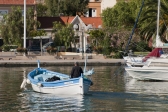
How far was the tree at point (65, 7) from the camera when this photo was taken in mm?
106875

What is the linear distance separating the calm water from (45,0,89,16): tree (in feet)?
218

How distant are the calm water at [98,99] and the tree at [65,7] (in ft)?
218

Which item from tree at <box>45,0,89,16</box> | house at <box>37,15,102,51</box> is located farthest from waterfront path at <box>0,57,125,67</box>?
tree at <box>45,0,89,16</box>

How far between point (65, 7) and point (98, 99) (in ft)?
253

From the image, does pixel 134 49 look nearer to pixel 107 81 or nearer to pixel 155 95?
pixel 107 81

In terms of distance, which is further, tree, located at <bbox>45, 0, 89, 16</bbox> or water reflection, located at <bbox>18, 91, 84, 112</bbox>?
tree, located at <bbox>45, 0, 89, 16</bbox>

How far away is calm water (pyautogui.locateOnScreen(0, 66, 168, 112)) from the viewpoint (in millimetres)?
27987

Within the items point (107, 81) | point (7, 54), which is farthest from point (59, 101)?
point (7, 54)

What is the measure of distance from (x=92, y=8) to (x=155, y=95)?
85.1 m

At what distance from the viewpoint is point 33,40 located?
8144cm

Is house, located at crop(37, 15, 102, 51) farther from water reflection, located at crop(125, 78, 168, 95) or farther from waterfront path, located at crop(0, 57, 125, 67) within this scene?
water reflection, located at crop(125, 78, 168, 95)

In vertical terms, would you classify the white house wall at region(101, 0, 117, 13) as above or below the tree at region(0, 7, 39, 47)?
above

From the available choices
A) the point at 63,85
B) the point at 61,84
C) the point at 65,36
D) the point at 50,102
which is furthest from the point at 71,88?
the point at 65,36

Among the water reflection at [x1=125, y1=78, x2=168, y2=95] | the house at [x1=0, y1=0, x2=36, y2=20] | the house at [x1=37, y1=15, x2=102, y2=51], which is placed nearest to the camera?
the water reflection at [x1=125, y1=78, x2=168, y2=95]
